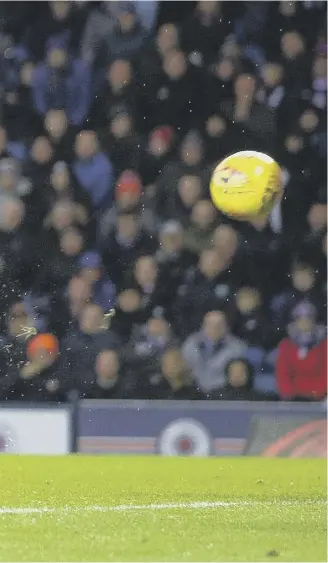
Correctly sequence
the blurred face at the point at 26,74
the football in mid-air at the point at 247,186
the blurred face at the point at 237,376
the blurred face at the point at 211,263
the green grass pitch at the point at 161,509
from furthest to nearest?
the blurred face at the point at 26,74, the blurred face at the point at 211,263, the blurred face at the point at 237,376, the football in mid-air at the point at 247,186, the green grass pitch at the point at 161,509

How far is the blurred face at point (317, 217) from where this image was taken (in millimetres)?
7926

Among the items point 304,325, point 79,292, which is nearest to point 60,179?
point 79,292

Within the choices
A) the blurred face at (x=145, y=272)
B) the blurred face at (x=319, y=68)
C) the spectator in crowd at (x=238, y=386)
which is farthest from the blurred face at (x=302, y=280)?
the blurred face at (x=319, y=68)

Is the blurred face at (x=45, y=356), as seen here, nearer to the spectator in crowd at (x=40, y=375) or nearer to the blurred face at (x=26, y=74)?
the spectator in crowd at (x=40, y=375)

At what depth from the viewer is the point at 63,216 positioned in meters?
7.98

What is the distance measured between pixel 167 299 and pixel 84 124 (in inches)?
58.2

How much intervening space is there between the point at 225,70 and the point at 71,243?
5.51ft

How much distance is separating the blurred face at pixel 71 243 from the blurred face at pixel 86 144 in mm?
547

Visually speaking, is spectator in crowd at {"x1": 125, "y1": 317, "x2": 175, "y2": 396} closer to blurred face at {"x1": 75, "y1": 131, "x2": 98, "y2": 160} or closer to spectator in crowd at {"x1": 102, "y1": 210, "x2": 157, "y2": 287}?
spectator in crowd at {"x1": 102, "y1": 210, "x2": 157, "y2": 287}

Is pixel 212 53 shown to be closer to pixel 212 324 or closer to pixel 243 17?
pixel 243 17

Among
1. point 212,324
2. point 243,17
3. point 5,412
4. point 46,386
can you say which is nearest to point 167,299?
point 212,324

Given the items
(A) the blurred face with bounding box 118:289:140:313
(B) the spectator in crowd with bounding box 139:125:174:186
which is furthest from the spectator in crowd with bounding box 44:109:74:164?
(A) the blurred face with bounding box 118:289:140:313

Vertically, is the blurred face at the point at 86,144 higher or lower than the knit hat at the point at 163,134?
lower

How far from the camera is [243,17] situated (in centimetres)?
812
